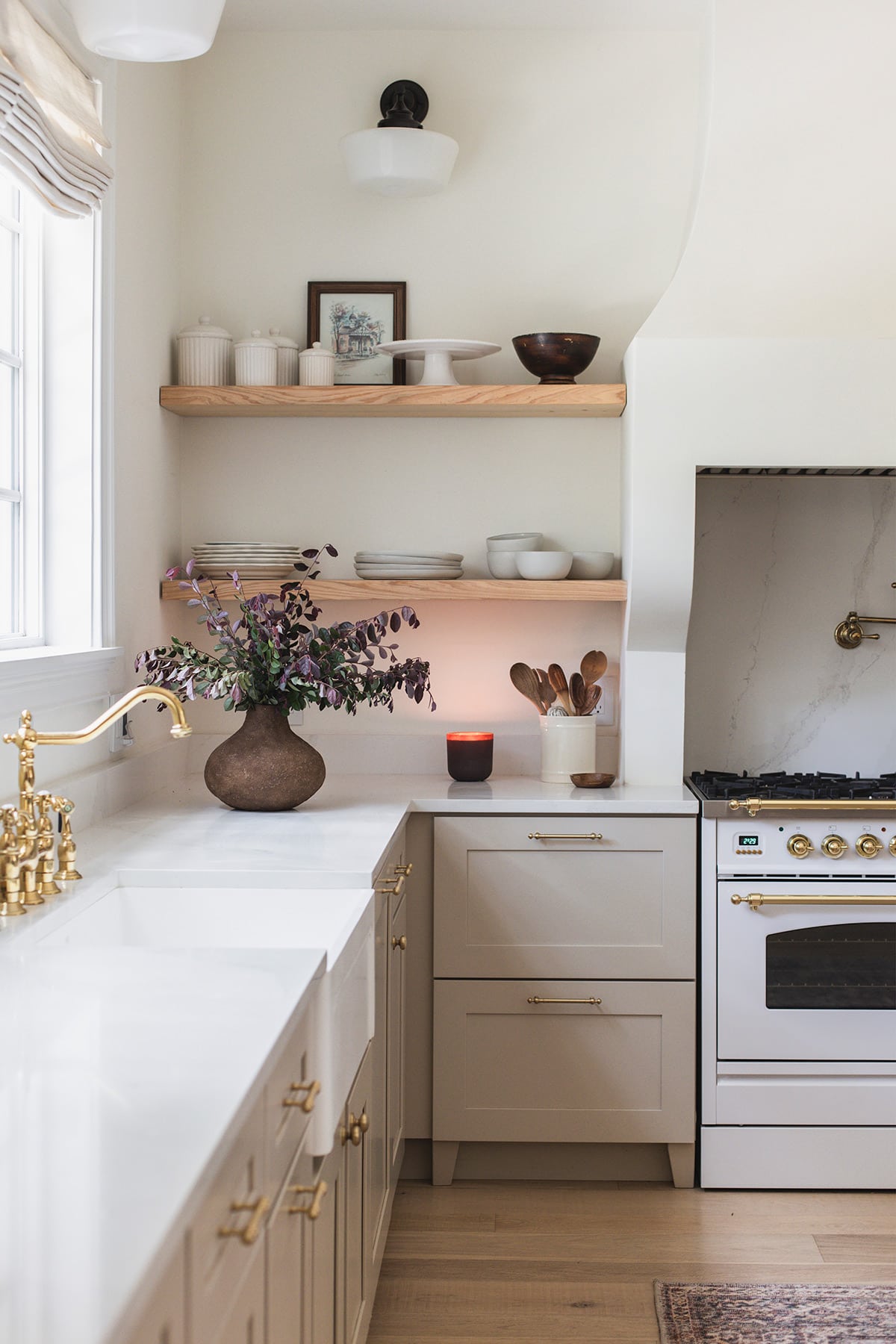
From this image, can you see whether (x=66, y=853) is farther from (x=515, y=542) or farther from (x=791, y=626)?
(x=791, y=626)

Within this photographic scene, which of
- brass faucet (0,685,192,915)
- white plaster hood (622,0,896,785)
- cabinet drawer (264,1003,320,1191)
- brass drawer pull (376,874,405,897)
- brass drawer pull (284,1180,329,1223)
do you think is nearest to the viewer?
cabinet drawer (264,1003,320,1191)

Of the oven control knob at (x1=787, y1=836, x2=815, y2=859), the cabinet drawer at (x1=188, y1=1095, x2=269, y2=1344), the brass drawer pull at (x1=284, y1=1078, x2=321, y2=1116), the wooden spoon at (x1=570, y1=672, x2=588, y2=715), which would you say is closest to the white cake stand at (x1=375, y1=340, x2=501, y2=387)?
the wooden spoon at (x1=570, y1=672, x2=588, y2=715)

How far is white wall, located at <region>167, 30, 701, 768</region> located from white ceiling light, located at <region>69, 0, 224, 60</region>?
3.67ft

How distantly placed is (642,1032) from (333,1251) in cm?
125

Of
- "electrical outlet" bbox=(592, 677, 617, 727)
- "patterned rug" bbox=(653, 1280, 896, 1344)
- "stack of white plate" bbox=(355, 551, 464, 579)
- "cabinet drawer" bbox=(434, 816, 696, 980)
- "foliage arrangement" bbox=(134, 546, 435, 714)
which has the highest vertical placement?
"stack of white plate" bbox=(355, 551, 464, 579)

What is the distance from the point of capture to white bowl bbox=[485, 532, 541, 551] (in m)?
3.03

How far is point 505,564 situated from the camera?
9.96 feet

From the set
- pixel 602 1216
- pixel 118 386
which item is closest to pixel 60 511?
pixel 118 386

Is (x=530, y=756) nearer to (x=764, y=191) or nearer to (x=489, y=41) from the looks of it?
(x=764, y=191)

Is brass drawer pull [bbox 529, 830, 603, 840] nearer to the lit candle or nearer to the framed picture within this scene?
the lit candle

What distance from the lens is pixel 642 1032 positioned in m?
2.71

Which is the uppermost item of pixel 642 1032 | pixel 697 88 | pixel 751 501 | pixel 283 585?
pixel 697 88

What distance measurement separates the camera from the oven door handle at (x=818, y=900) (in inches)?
106

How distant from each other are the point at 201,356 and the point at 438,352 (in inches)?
23.5
